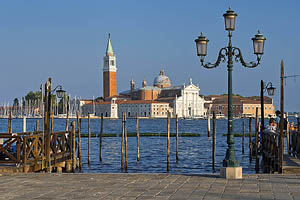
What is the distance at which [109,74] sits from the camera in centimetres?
10969

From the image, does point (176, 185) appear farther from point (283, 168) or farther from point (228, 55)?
point (283, 168)

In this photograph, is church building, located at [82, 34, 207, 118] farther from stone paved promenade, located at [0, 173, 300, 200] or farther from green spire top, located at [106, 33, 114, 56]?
stone paved promenade, located at [0, 173, 300, 200]

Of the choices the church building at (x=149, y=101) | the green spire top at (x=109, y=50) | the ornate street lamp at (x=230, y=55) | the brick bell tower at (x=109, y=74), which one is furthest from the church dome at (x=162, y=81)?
the ornate street lamp at (x=230, y=55)

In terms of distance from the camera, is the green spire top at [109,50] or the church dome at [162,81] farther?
the church dome at [162,81]

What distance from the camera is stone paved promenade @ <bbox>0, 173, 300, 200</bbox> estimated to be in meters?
6.39

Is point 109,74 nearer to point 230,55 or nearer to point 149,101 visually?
point 149,101

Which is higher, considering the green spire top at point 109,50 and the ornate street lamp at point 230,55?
the green spire top at point 109,50

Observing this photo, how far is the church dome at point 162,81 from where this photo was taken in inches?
4749

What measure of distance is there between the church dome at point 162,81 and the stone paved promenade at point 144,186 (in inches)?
4419

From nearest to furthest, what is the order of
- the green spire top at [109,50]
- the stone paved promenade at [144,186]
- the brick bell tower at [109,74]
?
the stone paved promenade at [144,186]
the brick bell tower at [109,74]
the green spire top at [109,50]

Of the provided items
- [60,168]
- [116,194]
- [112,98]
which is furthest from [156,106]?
[116,194]

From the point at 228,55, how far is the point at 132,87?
116307 millimetres

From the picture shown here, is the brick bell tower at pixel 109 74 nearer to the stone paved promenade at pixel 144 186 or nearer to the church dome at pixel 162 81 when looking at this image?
the church dome at pixel 162 81

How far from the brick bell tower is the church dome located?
11.3 metres
